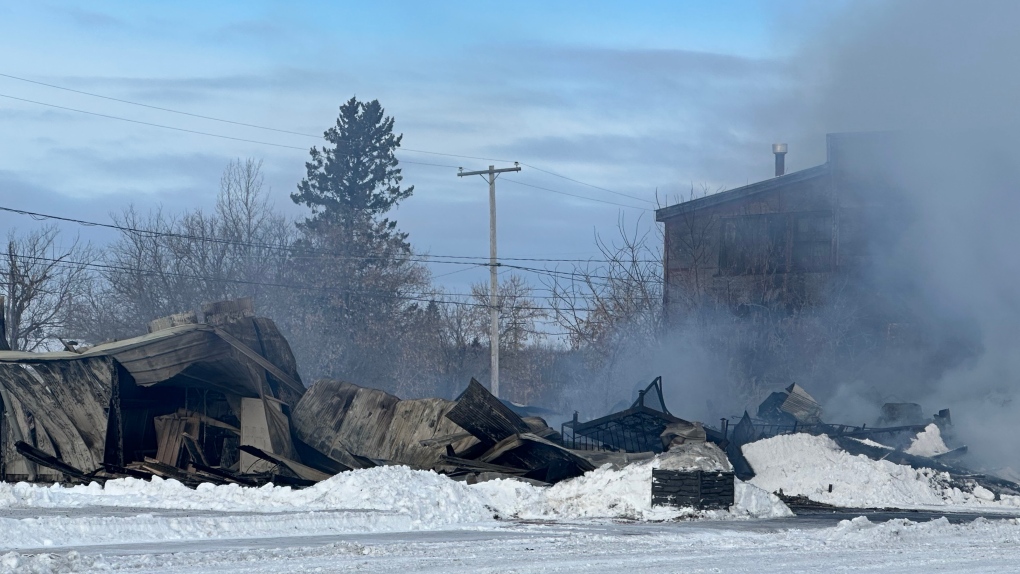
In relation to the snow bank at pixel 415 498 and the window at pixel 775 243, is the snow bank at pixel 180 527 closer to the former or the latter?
the snow bank at pixel 415 498

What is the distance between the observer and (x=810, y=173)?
110 feet

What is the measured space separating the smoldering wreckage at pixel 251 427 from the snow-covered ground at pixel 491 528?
49.6 inches

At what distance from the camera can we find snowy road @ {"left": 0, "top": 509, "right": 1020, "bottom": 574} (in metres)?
9.18

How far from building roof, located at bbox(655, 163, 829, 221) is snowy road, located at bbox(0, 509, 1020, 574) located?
69.0 feet

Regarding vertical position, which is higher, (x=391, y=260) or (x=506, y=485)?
(x=391, y=260)

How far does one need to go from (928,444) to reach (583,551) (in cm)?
1329

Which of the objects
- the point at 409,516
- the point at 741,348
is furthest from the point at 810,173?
the point at 409,516

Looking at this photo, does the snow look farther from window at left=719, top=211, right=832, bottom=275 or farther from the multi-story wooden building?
window at left=719, top=211, right=832, bottom=275

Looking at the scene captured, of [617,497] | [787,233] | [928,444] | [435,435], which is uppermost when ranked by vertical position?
[787,233]

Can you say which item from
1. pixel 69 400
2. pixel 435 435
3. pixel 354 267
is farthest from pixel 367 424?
pixel 354 267

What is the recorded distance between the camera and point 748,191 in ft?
113

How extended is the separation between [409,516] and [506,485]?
274 cm

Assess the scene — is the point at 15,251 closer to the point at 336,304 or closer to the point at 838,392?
the point at 336,304

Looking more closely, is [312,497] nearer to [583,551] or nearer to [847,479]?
[583,551]
